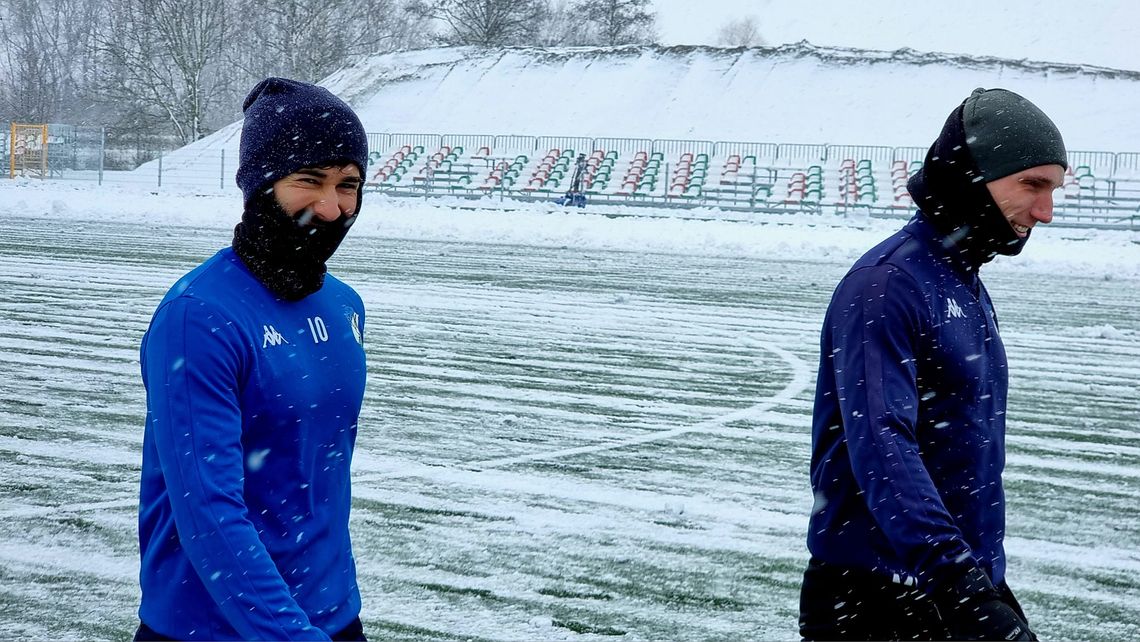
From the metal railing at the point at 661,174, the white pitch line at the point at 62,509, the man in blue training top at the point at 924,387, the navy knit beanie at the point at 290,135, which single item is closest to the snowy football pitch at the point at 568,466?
the white pitch line at the point at 62,509

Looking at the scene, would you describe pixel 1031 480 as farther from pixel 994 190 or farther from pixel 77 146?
pixel 77 146

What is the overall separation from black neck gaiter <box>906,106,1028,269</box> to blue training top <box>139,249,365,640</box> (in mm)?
1275

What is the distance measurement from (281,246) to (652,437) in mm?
5647

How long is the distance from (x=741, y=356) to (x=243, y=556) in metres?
9.45

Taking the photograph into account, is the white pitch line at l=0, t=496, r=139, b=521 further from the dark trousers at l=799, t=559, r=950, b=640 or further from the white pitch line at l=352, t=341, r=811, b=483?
the dark trousers at l=799, t=559, r=950, b=640

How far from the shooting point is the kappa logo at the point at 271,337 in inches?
89.8

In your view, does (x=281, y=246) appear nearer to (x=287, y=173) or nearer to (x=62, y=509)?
(x=287, y=173)

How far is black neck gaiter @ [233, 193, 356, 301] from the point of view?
7.77 ft

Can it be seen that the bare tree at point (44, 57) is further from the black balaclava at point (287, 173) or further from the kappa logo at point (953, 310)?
the kappa logo at point (953, 310)

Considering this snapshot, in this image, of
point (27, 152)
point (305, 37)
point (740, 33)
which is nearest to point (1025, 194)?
point (27, 152)

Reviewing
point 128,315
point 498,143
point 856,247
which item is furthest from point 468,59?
point 128,315

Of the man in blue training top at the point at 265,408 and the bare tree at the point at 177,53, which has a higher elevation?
the man in blue training top at the point at 265,408

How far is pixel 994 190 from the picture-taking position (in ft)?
8.63

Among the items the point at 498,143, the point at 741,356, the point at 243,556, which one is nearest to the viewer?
the point at 243,556
